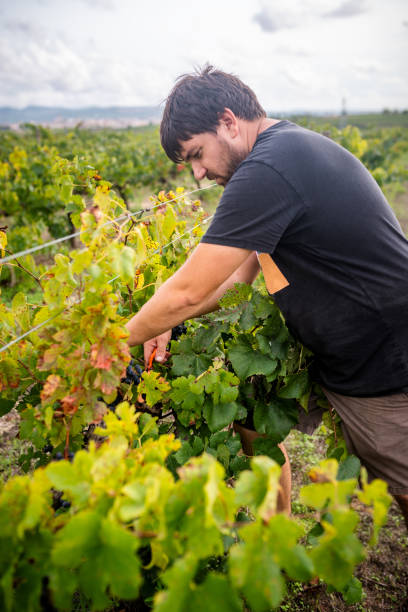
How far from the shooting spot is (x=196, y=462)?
2.60ft

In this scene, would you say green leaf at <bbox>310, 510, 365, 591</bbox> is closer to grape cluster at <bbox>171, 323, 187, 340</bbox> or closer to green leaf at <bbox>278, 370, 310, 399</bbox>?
green leaf at <bbox>278, 370, 310, 399</bbox>

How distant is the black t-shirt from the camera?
132 cm

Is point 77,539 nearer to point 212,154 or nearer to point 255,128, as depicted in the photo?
point 212,154

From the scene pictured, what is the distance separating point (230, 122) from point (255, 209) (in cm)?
59

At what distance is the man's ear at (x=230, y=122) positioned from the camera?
5.44 ft

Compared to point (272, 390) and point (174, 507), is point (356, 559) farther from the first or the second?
point (272, 390)

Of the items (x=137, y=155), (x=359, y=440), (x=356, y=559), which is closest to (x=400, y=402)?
(x=359, y=440)

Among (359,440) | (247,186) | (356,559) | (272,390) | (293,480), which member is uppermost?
(247,186)

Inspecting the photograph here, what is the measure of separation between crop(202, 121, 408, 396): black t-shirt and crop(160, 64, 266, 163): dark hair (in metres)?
0.22

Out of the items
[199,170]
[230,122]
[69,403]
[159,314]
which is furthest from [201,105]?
[69,403]

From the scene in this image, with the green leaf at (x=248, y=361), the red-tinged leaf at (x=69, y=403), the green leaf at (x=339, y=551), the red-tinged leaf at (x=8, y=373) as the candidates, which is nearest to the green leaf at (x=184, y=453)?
the green leaf at (x=248, y=361)

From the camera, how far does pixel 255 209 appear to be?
1.30 m

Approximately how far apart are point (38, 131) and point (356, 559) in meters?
18.8

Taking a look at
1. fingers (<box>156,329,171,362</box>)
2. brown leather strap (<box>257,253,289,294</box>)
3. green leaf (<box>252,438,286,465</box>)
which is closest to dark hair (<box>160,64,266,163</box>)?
brown leather strap (<box>257,253,289,294</box>)
